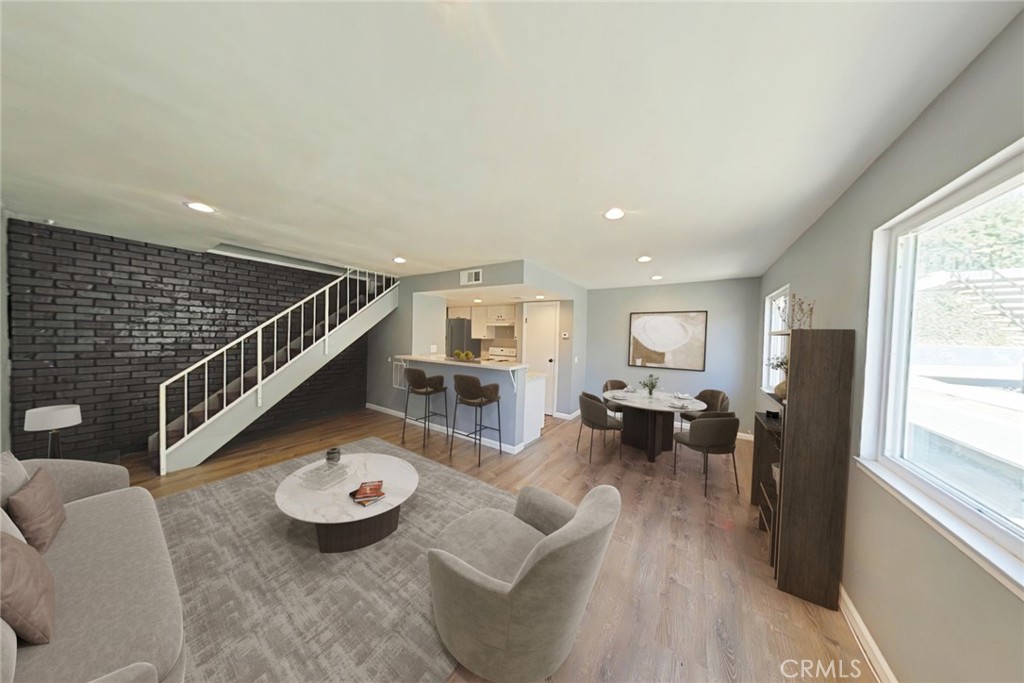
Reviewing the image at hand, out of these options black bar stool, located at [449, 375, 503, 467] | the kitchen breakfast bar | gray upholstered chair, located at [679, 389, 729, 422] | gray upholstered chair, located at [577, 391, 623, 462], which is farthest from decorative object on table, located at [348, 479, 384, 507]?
gray upholstered chair, located at [679, 389, 729, 422]

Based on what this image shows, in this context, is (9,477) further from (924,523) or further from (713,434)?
(713,434)

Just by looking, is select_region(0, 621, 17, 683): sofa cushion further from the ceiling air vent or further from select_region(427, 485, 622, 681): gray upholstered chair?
the ceiling air vent

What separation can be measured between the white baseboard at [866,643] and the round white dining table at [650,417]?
182 centimetres

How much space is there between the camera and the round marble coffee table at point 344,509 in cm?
196

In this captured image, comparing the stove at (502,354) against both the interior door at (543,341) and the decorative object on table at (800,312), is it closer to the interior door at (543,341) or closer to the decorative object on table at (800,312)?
the interior door at (543,341)

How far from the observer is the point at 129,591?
1242 millimetres

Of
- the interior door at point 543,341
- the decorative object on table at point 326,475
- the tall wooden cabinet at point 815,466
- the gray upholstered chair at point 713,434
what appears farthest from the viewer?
the interior door at point 543,341

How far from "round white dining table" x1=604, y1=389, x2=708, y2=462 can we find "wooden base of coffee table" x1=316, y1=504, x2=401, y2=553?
108 inches

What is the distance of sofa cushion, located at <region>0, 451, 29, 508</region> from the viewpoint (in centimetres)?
149

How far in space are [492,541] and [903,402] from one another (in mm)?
2183

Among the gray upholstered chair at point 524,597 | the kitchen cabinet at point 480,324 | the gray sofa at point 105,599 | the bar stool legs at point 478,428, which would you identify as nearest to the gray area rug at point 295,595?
the gray upholstered chair at point 524,597

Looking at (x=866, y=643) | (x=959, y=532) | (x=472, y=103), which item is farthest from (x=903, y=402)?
(x=472, y=103)

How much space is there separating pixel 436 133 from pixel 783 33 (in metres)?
1.32

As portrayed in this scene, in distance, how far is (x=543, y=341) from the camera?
5691mm
